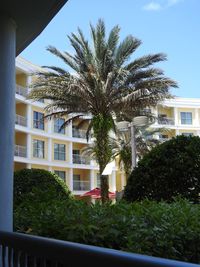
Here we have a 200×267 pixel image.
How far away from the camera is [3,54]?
5.09m

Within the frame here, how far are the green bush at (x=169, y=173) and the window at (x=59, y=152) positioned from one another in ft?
142

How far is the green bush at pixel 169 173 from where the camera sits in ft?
27.5

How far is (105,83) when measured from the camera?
20.8 meters

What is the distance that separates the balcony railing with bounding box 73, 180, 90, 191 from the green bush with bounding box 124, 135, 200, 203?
45291 millimetres

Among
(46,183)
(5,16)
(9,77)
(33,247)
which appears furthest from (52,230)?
(46,183)

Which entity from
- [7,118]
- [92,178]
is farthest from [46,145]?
[7,118]

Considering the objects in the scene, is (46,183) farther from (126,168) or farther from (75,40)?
(126,168)

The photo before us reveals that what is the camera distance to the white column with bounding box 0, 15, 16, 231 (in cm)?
473

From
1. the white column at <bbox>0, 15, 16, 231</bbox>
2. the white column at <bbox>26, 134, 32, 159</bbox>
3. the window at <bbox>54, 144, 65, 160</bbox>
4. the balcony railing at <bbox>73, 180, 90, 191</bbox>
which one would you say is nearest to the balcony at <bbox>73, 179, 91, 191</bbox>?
the balcony railing at <bbox>73, 180, 90, 191</bbox>

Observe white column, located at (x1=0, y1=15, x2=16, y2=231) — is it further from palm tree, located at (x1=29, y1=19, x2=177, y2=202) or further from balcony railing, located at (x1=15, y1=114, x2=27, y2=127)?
balcony railing, located at (x1=15, y1=114, x2=27, y2=127)

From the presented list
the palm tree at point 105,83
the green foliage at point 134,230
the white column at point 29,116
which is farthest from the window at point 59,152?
the green foliage at point 134,230

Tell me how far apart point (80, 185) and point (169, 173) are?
1844 inches

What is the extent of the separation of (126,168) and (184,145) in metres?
24.5

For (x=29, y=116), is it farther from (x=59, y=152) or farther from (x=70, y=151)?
(x=70, y=151)
